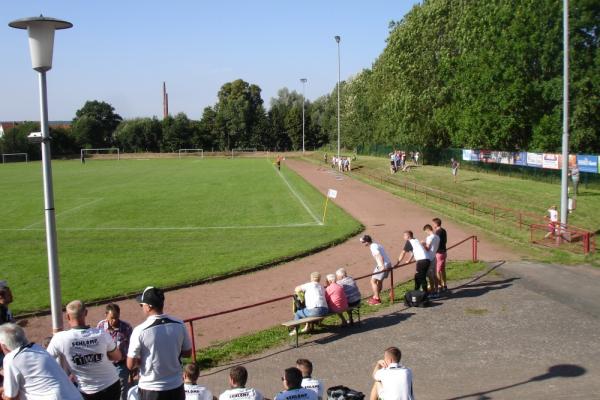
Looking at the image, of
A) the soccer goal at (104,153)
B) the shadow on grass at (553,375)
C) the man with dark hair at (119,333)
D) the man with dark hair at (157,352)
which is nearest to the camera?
the man with dark hair at (157,352)

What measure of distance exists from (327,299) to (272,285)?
4.93 m

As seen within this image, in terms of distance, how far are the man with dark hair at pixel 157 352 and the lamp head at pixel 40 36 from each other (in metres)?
3.76

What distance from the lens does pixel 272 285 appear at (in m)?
16.8

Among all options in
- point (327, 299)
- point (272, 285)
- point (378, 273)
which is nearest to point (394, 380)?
point (327, 299)

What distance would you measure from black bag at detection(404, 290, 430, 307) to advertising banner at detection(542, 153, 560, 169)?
1068 inches

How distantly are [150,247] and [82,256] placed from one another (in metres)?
2.64

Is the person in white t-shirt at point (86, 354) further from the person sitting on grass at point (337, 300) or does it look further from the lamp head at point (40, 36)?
the person sitting on grass at point (337, 300)

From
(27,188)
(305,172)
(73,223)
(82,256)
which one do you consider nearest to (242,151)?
(305,172)

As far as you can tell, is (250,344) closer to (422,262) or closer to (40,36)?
(422,262)

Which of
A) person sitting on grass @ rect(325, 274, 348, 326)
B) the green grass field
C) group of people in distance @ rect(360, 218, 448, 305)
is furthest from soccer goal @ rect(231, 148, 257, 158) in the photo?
person sitting on grass @ rect(325, 274, 348, 326)

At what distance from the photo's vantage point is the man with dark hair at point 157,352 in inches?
220

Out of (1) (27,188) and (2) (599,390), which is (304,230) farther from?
(1) (27,188)

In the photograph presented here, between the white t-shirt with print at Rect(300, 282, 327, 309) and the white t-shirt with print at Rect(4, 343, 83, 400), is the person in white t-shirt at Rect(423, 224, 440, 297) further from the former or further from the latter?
the white t-shirt with print at Rect(4, 343, 83, 400)

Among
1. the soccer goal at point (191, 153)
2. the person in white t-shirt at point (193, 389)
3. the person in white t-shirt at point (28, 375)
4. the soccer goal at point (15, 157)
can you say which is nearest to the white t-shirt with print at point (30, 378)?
the person in white t-shirt at point (28, 375)
